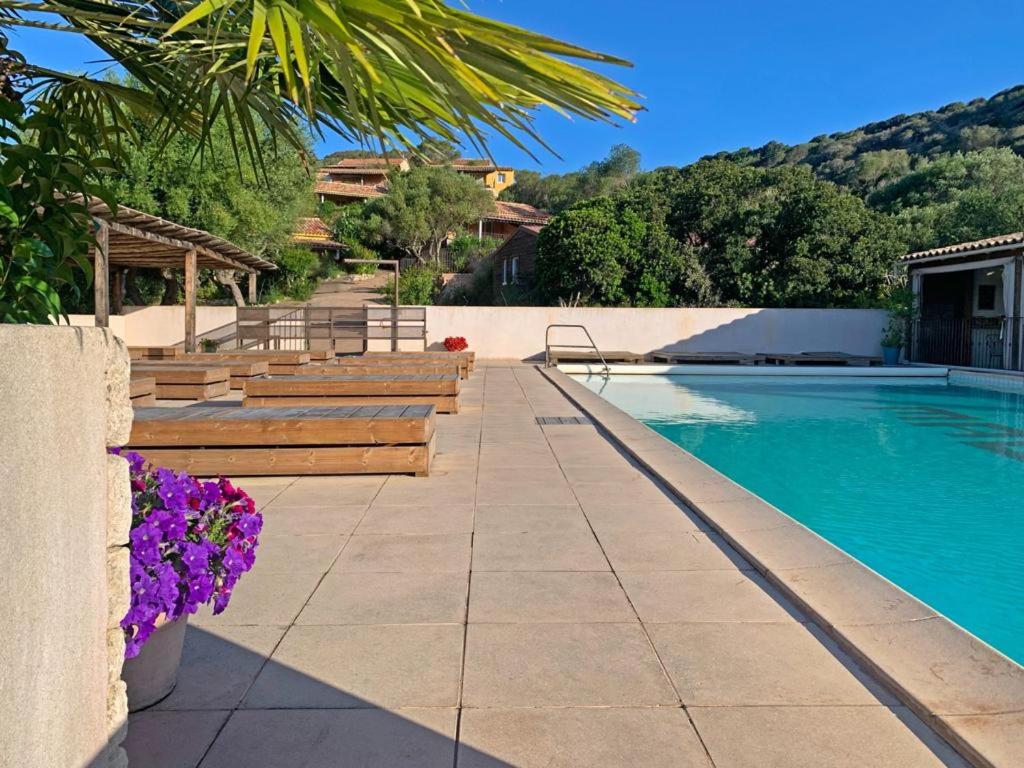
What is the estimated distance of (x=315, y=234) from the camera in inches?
1484

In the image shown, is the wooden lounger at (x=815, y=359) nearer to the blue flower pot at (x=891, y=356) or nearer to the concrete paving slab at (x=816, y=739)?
the blue flower pot at (x=891, y=356)

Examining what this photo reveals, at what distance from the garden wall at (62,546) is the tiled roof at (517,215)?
39140mm

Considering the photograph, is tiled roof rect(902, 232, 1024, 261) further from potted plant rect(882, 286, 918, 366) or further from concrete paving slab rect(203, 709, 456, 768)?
concrete paving slab rect(203, 709, 456, 768)

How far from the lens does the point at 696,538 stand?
4438mm

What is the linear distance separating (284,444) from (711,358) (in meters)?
16.2

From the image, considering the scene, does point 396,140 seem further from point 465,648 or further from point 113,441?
point 465,648

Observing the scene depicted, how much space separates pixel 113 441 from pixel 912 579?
4.77 meters

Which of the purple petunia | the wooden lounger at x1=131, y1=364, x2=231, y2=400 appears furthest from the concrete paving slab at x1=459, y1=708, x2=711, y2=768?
the wooden lounger at x1=131, y1=364, x2=231, y2=400

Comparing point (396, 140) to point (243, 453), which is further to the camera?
point (243, 453)

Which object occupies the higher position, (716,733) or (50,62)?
(50,62)

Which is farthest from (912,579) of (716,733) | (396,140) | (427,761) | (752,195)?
(752,195)

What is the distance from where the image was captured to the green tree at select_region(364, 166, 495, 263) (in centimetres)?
3578

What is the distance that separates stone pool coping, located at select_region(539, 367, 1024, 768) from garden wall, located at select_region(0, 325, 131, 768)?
2.22m

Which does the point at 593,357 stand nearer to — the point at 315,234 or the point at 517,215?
the point at 315,234
